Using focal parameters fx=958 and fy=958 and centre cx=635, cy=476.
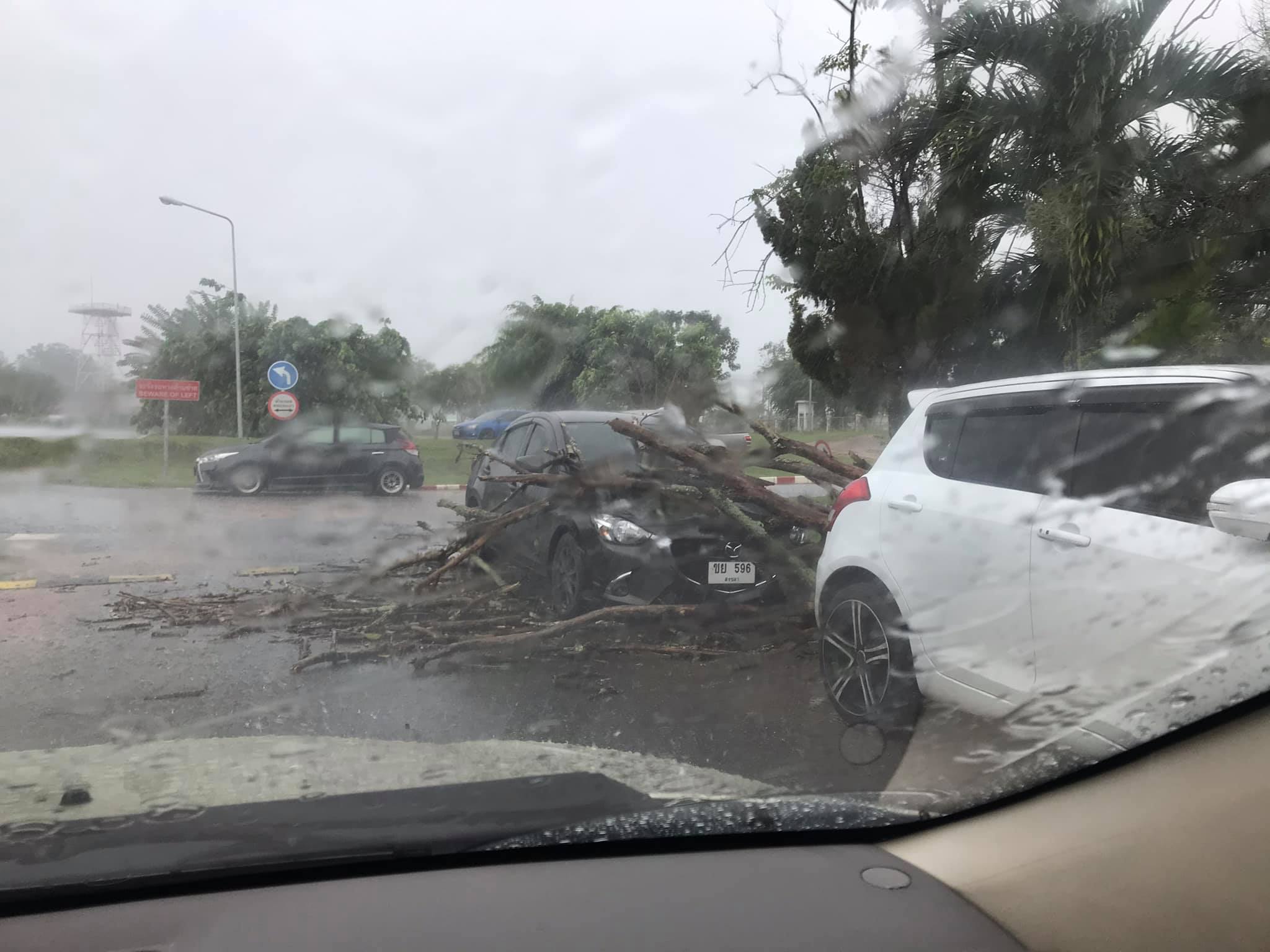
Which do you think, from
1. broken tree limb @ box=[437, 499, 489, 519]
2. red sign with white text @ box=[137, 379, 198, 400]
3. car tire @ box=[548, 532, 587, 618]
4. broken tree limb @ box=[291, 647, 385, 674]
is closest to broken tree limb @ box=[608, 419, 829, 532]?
car tire @ box=[548, 532, 587, 618]

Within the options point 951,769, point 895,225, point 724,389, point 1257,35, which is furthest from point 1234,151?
point 724,389

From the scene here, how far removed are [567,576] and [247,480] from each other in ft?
19.4

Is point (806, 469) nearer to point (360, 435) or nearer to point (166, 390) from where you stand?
point (166, 390)

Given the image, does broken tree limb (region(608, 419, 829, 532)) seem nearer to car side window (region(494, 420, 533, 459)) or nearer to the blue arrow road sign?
car side window (region(494, 420, 533, 459))

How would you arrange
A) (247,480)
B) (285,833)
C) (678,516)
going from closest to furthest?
(285,833)
(678,516)
(247,480)

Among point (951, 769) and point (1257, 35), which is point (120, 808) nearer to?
point (951, 769)

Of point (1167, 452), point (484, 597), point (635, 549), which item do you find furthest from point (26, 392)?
point (1167, 452)

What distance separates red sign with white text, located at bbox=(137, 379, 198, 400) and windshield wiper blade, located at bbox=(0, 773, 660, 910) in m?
5.18

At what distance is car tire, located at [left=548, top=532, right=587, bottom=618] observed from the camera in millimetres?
6504

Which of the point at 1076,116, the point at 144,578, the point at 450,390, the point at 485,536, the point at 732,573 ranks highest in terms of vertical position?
the point at 1076,116

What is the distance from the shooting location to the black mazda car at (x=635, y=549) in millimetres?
6305

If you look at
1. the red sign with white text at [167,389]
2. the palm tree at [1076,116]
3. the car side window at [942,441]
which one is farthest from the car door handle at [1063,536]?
the red sign with white text at [167,389]

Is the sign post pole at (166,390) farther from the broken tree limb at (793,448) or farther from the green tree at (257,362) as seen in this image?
the broken tree limb at (793,448)

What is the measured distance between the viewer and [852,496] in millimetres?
4719
